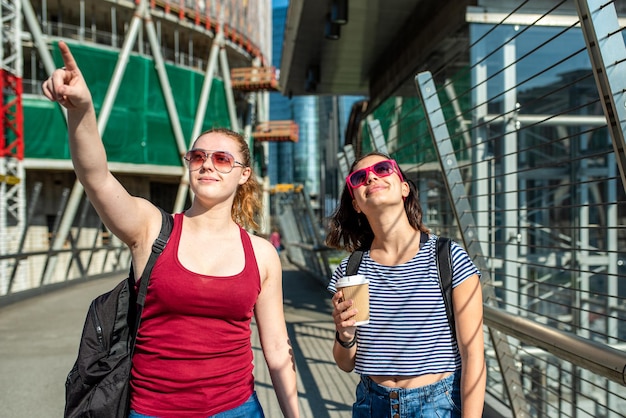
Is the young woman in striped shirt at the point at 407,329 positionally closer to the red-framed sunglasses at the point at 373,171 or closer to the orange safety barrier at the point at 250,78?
the red-framed sunglasses at the point at 373,171

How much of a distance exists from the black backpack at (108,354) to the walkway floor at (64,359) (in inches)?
87.0

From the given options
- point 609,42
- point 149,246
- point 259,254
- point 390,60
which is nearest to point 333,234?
point 259,254

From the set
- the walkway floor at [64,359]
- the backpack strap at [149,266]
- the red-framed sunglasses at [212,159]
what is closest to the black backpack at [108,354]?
the backpack strap at [149,266]

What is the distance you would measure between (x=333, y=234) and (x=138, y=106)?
23922mm

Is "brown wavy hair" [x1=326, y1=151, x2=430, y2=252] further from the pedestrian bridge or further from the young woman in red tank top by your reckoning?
the pedestrian bridge

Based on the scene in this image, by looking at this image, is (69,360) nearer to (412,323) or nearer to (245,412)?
(245,412)

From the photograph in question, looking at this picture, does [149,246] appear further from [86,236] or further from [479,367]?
[86,236]

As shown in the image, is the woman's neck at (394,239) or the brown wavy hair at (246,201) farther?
the brown wavy hair at (246,201)

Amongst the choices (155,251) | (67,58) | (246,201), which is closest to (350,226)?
(246,201)

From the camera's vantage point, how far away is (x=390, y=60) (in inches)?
357

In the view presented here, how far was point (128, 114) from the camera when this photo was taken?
79.7 feet

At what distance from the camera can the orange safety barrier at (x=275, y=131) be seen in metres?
36.9

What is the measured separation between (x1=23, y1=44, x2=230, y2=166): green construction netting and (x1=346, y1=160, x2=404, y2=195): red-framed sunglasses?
21793 mm

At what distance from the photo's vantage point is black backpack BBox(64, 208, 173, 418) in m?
1.86
